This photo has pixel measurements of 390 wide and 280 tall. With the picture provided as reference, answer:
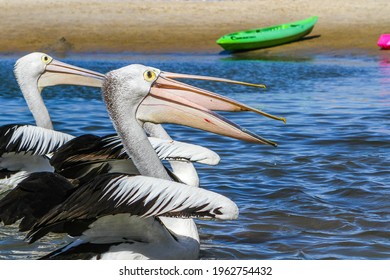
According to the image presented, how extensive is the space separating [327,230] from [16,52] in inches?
573

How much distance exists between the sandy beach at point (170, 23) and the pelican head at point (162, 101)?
14.1 meters

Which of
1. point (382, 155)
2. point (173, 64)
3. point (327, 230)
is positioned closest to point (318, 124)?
point (382, 155)

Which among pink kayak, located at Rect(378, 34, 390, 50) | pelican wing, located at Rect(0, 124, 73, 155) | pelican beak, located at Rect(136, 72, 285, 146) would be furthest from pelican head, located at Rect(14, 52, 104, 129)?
pink kayak, located at Rect(378, 34, 390, 50)

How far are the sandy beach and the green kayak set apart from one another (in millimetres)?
199

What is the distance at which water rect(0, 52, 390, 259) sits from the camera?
16.4ft

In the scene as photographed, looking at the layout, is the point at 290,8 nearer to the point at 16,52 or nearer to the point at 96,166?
the point at 16,52

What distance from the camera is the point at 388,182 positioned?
20.7 feet

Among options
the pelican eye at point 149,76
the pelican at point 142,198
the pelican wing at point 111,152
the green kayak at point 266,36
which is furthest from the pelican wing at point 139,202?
the green kayak at point 266,36

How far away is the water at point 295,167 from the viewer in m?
5.00

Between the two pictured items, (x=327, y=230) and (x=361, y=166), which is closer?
(x=327, y=230)

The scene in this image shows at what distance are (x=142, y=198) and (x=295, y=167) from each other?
→ 11.3ft

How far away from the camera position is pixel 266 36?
1925 centimetres

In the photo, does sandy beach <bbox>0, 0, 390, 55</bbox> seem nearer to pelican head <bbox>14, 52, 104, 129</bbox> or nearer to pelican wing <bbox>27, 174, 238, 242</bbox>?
pelican head <bbox>14, 52, 104, 129</bbox>

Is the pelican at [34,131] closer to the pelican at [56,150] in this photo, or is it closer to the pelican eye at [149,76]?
the pelican at [56,150]
